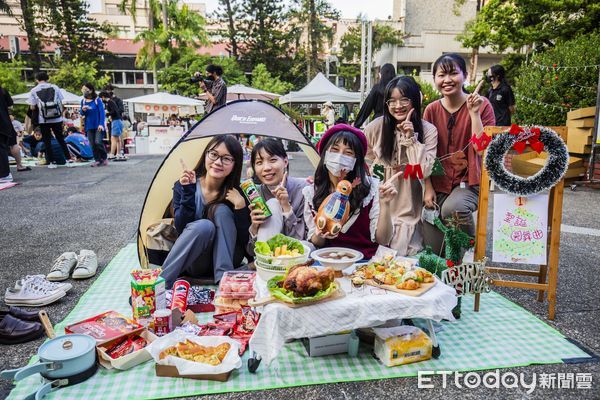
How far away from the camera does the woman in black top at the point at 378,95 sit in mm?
5184

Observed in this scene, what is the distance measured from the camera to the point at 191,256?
132 inches

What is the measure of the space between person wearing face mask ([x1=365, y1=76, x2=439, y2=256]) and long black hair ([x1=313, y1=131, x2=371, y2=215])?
0.96ft

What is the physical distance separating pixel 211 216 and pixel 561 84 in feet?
28.4

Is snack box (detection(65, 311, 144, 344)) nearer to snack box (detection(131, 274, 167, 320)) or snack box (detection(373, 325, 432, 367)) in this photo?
snack box (detection(131, 274, 167, 320))

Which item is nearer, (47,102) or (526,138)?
(526,138)

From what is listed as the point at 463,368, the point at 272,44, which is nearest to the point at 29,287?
the point at 463,368

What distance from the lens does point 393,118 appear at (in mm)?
3570

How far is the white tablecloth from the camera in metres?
2.17

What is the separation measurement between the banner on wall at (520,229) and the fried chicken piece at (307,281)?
1.48 metres

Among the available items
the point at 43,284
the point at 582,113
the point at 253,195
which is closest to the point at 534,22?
the point at 582,113

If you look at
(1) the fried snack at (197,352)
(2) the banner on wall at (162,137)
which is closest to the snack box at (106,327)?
(1) the fried snack at (197,352)

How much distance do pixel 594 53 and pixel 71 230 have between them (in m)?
10.0

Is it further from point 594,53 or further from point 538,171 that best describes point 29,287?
point 594,53

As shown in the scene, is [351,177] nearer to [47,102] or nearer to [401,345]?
→ [401,345]
